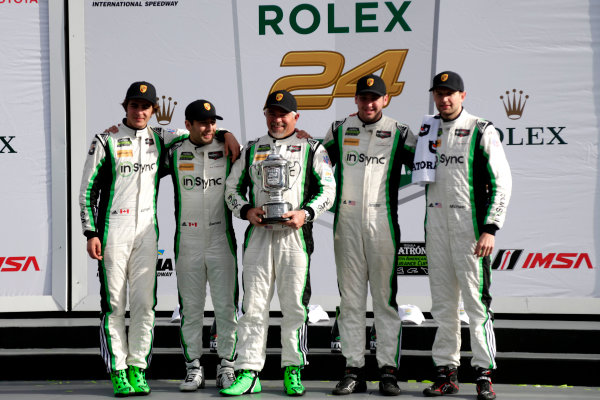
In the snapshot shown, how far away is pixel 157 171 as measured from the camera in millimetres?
4410

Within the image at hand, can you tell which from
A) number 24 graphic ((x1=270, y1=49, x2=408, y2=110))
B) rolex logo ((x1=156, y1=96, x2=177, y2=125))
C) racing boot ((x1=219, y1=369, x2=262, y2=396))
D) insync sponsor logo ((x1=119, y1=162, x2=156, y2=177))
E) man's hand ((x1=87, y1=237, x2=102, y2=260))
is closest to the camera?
racing boot ((x1=219, y1=369, x2=262, y2=396))

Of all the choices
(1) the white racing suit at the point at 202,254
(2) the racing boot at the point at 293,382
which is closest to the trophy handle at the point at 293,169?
(1) the white racing suit at the point at 202,254

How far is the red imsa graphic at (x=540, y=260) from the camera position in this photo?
17.7 ft

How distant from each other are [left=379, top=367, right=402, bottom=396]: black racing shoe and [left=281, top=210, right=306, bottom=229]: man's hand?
97 cm

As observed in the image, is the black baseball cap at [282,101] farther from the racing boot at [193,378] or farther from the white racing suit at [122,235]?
the racing boot at [193,378]

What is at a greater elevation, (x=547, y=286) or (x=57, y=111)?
(x=57, y=111)

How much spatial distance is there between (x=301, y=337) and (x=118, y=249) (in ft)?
3.86

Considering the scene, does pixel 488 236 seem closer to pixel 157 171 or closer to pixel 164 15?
pixel 157 171

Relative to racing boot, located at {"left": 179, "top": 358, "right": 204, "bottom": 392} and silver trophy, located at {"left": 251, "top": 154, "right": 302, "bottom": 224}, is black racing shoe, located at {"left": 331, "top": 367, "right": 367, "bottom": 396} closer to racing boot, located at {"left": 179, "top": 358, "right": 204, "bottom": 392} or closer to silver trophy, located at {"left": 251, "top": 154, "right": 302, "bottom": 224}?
racing boot, located at {"left": 179, "top": 358, "right": 204, "bottom": 392}

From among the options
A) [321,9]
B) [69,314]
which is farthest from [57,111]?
[321,9]

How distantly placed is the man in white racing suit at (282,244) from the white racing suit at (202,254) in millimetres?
132

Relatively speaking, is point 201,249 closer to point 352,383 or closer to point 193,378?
point 193,378

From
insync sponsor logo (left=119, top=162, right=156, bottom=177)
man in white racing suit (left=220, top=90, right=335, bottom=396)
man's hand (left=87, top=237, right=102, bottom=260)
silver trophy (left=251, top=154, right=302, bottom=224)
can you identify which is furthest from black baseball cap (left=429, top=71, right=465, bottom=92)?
man's hand (left=87, top=237, right=102, bottom=260)

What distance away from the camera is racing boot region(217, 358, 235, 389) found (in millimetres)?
4215
